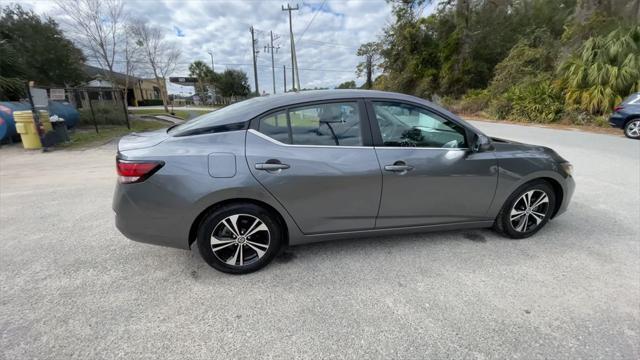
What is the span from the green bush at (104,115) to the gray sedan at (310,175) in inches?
600

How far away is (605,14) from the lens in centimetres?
1424

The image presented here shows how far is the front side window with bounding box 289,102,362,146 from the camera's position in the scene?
248 cm

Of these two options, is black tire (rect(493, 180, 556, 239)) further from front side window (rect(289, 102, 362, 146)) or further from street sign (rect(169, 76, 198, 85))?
street sign (rect(169, 76, 198, 85))

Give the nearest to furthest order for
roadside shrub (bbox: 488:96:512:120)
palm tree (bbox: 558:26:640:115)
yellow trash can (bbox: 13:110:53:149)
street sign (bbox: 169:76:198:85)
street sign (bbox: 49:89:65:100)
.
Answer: yellow trash can (bbox: 13:110:53:149), street sign (bbox: 49:89:65:100), palm tree (bbox: 558:26:640:115), roadside shrub (bbox: 488:96:512:120), street sign (bbox: 169:76:198:85)

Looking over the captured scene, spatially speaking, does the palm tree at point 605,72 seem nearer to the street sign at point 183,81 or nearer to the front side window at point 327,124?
the front side window at point 327,124

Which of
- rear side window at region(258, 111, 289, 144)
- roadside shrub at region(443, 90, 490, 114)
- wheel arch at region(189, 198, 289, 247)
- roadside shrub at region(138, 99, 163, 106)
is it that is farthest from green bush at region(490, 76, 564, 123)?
roadside shrub at region(138, 99, 163, 106)

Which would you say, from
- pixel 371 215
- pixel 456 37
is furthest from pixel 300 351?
pixel 456 37

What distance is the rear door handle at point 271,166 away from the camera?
7.63ft

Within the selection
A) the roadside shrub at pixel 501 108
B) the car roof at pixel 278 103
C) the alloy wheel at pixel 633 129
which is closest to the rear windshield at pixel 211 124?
the car roof at pixel 278 103

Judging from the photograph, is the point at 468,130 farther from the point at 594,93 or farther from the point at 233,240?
the point at 594,93

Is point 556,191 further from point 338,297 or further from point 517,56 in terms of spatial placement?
point 517,56

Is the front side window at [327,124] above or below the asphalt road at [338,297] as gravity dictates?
above

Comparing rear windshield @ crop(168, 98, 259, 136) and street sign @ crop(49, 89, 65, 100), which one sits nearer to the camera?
rear windshield @ crop(168, 98, 259, 136)

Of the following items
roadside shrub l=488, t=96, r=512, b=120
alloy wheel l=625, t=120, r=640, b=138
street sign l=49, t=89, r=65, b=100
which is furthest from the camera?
roadside shrub l=488, t=96, r=512, b=120
